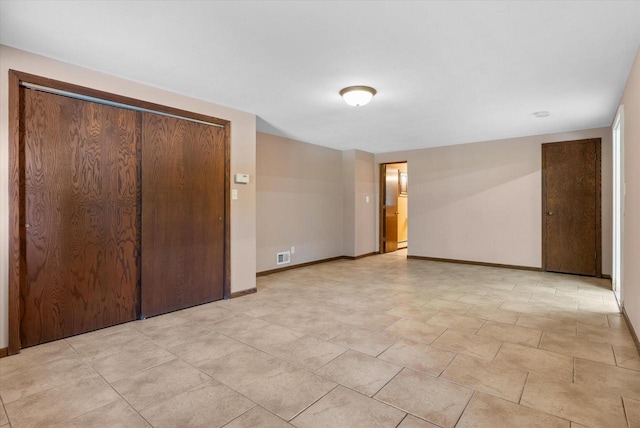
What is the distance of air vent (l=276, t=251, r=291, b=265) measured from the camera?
5645 millimetres

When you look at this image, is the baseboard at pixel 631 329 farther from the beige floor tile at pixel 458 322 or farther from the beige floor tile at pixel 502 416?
the beige floor tile at pixel 502 416

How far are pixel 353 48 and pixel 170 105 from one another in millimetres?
2001

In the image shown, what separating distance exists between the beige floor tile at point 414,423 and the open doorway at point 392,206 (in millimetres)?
5623

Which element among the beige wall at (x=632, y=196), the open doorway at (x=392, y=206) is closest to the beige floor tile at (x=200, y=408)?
the beige wall at (x=632, y=196)

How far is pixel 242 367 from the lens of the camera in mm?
2305

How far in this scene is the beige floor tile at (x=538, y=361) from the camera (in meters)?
2.21

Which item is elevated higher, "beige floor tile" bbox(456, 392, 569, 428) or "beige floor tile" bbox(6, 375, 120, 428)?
"beige floor tile" bbox(456, 392, 569, 428)

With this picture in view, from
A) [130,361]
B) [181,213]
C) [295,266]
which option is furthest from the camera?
[295,266]

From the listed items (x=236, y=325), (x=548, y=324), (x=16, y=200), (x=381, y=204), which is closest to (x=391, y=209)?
(x=381, y=204)

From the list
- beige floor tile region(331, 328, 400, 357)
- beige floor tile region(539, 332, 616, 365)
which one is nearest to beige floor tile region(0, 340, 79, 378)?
beige floor tile region(331, 328, 400, 357)

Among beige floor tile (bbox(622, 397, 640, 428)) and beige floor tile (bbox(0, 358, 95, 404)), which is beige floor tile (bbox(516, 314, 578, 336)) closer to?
beige floor tile (bbox(622, 397, 640, 428))

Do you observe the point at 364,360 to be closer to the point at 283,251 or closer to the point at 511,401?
the point at 511,401

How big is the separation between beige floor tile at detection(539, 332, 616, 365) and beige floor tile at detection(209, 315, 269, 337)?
233 centimetres

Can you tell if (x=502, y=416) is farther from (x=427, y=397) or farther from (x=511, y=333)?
(x=511, y=333)
